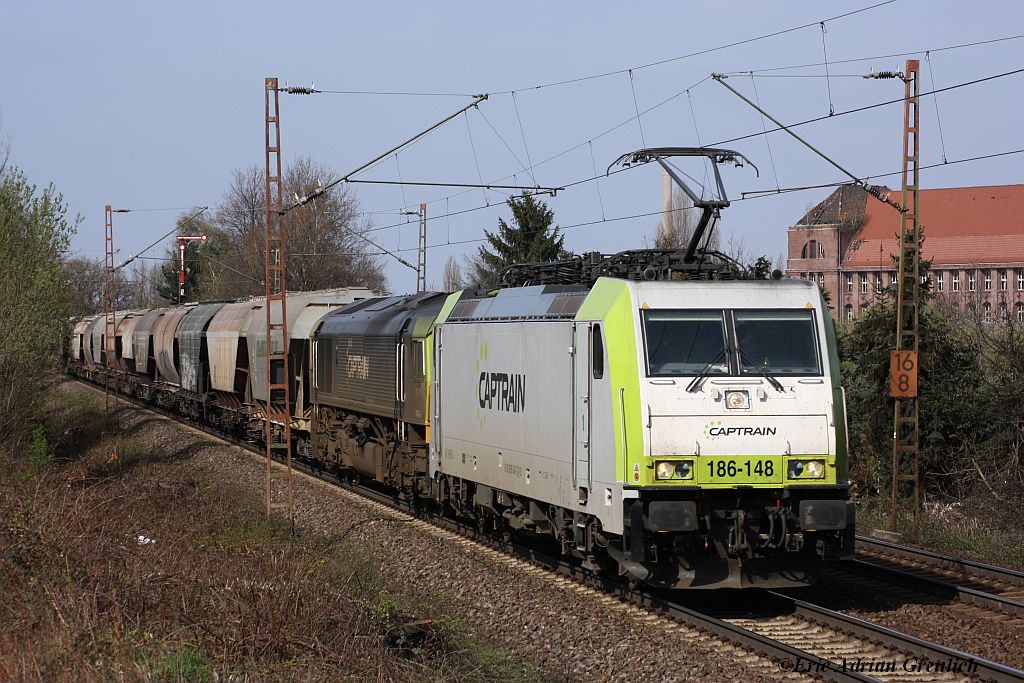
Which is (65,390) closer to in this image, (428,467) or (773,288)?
(428,467)

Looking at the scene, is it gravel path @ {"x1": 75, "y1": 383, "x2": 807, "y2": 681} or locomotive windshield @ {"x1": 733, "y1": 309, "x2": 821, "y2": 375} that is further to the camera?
locomotive windshield @ {"x1": 733, "y1": 309, "x2": 821, "y2": 375}

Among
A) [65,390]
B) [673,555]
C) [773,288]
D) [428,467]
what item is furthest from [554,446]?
[65,390]

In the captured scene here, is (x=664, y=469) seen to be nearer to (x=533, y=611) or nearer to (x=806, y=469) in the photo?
(x=806, y=469)

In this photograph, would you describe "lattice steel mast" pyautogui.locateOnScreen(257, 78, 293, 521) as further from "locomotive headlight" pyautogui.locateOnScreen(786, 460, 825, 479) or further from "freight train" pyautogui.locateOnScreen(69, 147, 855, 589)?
Answer: "locomotive headlight" pyautogui.locateOnScreen(786, 460, 825, 479)

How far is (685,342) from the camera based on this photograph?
11617 mm

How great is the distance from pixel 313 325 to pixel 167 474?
4.38 metres

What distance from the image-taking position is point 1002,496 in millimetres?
20094

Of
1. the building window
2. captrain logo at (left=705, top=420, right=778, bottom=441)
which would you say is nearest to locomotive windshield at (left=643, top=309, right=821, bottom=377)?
captrain logo at (left=705, top=420, right=778, bottom=441)

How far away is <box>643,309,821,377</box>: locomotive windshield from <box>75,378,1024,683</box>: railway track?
2349mm

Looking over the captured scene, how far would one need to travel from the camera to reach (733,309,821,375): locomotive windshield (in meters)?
11.6

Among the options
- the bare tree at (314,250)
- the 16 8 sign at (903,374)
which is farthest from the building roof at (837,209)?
the 16 8 sign at (903,374)

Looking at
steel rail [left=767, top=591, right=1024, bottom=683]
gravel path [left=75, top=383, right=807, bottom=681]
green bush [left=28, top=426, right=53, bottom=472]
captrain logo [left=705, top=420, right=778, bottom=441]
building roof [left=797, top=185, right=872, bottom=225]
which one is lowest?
gravel path [left=75, top=383, right=807, bottom=681]

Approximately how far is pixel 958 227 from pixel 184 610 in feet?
298

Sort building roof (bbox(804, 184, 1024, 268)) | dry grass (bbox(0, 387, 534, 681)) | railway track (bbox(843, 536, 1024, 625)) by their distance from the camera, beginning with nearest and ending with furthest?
dry grass (bbox(0, 387, 534, 681)), railway track (bbox(843, 536, 1024, 625)), building roof (bbox(804, 184, 1024, 268))
